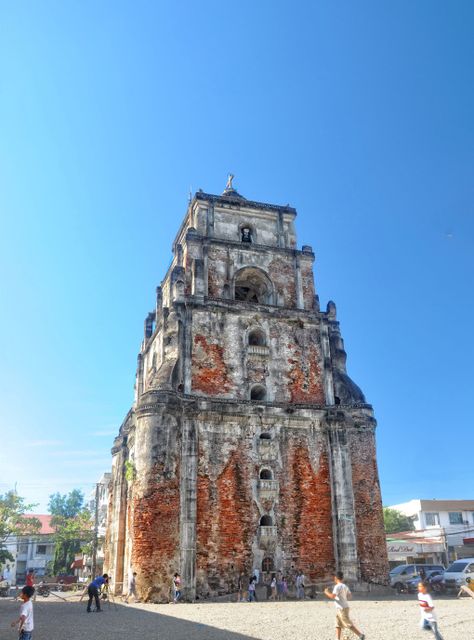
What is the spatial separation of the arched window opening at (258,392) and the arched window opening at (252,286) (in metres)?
Result: 4.10

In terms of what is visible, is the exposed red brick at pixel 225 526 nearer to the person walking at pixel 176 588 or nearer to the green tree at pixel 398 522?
→ the person walking at pixel 176 588

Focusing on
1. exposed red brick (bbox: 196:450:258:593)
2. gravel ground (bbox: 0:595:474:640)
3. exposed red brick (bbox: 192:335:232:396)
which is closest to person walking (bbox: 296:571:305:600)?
gravel ground (bbox: 0:595:474:640)

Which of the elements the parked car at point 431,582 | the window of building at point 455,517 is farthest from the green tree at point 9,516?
the window of building at point 455,517

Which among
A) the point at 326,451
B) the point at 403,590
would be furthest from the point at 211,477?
the point at 403,590

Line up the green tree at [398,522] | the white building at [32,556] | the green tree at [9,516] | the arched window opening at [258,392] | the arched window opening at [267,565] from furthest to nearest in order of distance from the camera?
the white building at [32,556], the green tree at [398,522], the green tree at [9,516], the arched window opening at [258,392], the arched window opening at [267,565]

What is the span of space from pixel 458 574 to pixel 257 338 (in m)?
11.6

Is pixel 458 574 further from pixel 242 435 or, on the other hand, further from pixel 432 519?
pixel 432 519

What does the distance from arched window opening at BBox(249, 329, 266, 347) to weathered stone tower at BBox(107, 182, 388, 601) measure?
0.19 feet

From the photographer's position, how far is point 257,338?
23.2m

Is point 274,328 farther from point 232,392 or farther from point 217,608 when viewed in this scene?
point 217,608

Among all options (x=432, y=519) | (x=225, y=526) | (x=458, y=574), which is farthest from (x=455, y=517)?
(x=225, y=526)

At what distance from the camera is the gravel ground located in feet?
36.1

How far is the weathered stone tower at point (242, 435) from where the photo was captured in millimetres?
18828

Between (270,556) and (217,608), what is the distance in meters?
3.91
